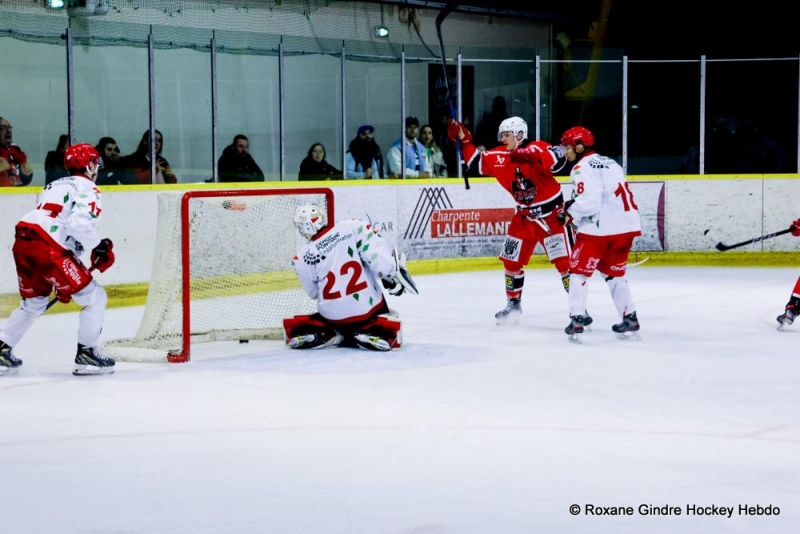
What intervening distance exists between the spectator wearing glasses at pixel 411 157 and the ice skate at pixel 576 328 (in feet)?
14.4

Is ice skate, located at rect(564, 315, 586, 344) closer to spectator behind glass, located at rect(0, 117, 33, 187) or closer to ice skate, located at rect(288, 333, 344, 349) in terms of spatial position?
ice skate, located at rect(288, 333, 344, 349)

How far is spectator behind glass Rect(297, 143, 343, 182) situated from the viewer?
10.2 m

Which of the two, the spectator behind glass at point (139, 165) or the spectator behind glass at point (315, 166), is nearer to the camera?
the spectator behind glass at point (139, 165)

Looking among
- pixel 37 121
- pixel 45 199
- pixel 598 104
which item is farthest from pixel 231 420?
pixel 598 104

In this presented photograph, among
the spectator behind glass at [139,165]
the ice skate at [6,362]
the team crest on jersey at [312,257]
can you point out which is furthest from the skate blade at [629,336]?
the spectator behind glass at [139,165]

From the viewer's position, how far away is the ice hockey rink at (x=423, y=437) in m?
3.20

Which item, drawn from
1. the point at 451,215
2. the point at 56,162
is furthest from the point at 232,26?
the point at 56,162

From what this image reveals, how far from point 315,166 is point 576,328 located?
434cm

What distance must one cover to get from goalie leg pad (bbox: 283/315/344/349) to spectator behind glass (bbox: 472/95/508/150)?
18.2 feet

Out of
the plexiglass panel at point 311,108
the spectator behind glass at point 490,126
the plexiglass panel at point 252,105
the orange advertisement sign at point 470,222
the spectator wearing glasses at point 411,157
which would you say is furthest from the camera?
the spectator behind glass at point 490,126

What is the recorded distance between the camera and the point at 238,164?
32.0ft

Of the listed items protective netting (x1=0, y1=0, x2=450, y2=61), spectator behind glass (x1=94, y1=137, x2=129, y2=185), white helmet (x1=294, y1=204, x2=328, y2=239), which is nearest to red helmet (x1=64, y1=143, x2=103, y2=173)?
white helmet (x1=294, y1=204, x2=328, y2=239)

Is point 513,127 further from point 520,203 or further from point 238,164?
point 238,164

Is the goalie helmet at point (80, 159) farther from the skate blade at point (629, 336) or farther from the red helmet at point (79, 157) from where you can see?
the skate blade at point (629, 336)
